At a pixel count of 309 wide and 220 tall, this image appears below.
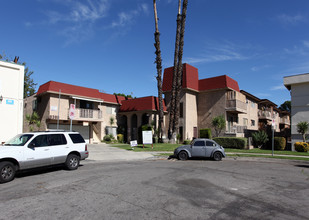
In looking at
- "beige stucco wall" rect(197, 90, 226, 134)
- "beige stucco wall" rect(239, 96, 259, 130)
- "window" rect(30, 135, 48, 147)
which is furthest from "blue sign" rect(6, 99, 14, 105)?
"beige stucco wall" rect(239, 96, 259, 130)

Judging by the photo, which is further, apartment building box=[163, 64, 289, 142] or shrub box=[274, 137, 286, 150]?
apartment building box=[163, 64, 289, 142]

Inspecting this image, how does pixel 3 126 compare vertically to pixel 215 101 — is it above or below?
below

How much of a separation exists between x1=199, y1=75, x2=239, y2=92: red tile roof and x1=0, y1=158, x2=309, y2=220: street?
70.6ft

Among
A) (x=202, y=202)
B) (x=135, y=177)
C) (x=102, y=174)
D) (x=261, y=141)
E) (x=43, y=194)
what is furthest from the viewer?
(x=261, y=141)

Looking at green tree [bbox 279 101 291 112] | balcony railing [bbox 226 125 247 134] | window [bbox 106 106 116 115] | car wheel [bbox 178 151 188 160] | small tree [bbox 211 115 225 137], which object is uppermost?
green tree [bbox 279 101 291 112]

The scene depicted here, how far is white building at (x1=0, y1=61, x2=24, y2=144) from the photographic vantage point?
16.2 metres

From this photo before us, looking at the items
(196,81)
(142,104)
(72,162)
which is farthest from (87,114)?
(72,162)

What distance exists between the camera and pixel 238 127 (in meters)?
31.8

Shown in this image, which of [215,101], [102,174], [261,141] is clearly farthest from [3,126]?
[261,141]

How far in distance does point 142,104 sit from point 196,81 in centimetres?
833

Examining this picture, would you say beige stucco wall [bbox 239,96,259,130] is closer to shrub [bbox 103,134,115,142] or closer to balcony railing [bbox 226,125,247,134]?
balcony railing [bbox 226,125,247,134]

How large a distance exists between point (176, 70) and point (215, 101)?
7109 mm

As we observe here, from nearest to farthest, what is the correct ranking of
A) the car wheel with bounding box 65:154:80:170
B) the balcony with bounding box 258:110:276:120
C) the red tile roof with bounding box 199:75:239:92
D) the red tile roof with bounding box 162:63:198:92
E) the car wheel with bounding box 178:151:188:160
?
1. the car wheel with bounding box 65:154:80:170
2. the car wheel with bounding box 178:151:188:160
3. the red tile roof with bounding box 199:75:239:92
4. the red tile roof with bounding box 162:63:198:92
5. the balcony with bounding box 258:110:276:120

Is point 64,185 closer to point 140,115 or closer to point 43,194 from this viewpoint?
point 43,194
